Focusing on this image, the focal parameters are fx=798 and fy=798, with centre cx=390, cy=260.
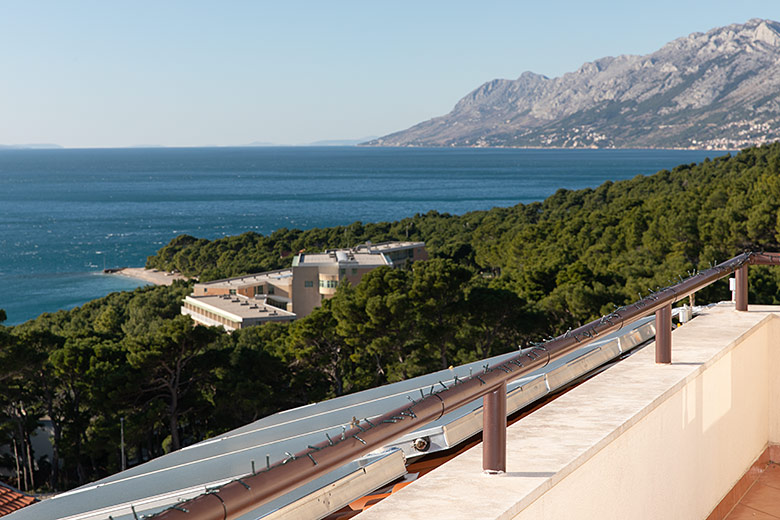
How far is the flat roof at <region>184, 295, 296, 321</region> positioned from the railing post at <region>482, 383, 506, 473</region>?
3216 cm

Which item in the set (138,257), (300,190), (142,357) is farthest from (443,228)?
(300,190)

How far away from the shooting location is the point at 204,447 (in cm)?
279

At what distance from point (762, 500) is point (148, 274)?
60924 millimetres

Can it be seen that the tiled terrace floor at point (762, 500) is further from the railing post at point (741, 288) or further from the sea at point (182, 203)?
the sea at point (182, 203)

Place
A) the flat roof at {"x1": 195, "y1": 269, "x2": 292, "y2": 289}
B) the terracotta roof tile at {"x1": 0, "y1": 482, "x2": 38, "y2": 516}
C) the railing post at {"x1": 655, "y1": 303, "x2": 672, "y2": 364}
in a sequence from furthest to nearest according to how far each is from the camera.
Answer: the flat roof at {"x1": 195, "y1": 269, "x2": 292, "y2": 289} → the terracotta roof tile at {"x1": 0, "y1": 482, "x2": 38, "y2": 516} → the railing post at {"x1": 655, "y1": 303, "x2": 672, "y2": 364}

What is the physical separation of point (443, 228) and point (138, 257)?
2593 cm

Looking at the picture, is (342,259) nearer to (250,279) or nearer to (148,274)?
(250,279)

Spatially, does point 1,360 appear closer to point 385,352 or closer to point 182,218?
point 385,352

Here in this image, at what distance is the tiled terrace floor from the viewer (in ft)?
9.45

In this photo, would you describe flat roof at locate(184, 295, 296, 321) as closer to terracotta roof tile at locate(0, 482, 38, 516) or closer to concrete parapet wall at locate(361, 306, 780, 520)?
terracotta roof tile at locate(0, 482, 38, 516)

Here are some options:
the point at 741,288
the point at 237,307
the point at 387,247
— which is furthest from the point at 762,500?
the point at 387,247

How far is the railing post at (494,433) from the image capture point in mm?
1521

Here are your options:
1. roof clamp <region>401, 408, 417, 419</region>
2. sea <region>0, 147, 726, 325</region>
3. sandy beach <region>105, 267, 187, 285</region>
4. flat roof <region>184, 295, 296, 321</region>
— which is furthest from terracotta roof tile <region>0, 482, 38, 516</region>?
sandy beach <region>105, 267, 187, 285</region>

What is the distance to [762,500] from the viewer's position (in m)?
2.99
